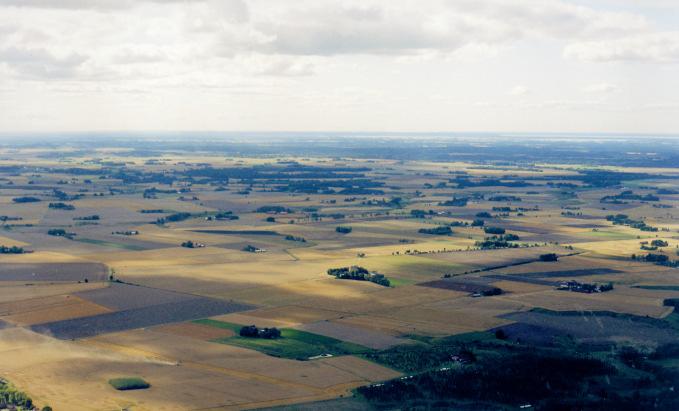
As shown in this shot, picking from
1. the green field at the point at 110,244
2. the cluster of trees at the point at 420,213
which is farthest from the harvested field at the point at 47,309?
the cluster of trees at the point at 420,213

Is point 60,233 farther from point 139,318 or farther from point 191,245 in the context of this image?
point 139,318

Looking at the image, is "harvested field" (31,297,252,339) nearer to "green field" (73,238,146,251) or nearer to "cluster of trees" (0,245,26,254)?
"green field" (73,238,146,251)

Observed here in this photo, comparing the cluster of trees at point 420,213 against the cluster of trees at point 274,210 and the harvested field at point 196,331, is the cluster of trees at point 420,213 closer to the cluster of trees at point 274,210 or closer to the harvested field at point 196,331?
the cluster of trees at point 274,210

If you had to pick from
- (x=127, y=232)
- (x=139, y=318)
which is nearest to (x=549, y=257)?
(x=139, y=318)

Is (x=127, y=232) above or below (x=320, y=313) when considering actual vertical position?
below

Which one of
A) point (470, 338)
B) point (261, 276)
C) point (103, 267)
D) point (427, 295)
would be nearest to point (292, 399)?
point (470, 338)

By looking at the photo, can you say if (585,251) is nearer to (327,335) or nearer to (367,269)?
(367,269)

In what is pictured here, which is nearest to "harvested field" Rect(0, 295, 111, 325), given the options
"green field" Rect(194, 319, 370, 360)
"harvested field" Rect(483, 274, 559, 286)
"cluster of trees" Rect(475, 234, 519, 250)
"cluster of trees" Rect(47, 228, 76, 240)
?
"green field" Rect(194, 319, 370, 360)
